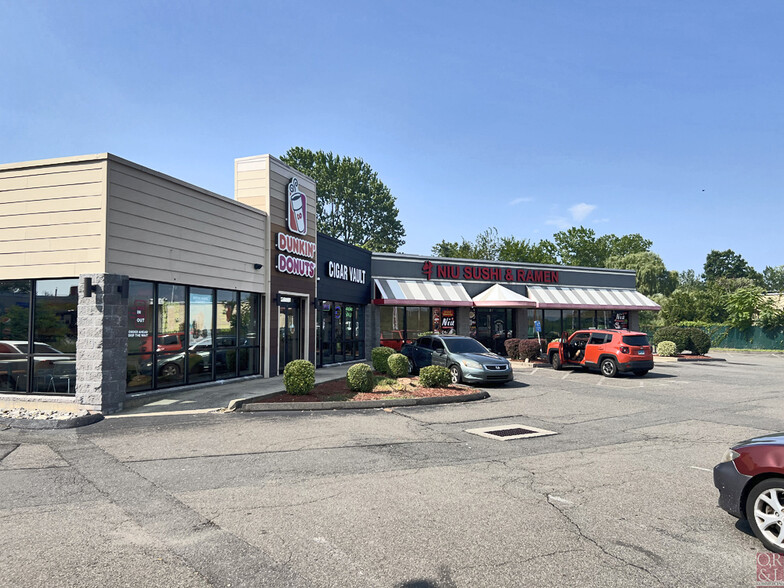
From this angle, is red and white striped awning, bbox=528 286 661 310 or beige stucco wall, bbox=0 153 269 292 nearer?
beige stucco wall, bbox=0 153 269 292

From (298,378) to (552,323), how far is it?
76.6 feet

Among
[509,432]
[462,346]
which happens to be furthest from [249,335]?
[509,432]

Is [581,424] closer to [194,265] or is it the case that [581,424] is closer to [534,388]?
[534,388]

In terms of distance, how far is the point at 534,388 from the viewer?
1678 cm

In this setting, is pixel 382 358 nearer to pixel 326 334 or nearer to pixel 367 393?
pixel 367 393

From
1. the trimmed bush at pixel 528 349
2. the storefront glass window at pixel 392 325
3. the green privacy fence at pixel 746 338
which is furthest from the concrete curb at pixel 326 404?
the green privacy fence at pixel 746 338

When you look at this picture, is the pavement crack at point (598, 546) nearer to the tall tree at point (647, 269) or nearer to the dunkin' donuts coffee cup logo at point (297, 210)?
the dunkin' donuts coffee cup logo at point (297, 210)

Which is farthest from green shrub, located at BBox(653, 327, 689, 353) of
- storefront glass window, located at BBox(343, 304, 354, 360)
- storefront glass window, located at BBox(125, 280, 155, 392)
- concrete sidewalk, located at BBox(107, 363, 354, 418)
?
storefront glass window, located at BBox(125, 280, 155, 392)

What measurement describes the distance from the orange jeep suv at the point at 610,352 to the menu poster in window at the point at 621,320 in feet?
50.8

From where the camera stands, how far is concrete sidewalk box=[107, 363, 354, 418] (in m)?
12.0

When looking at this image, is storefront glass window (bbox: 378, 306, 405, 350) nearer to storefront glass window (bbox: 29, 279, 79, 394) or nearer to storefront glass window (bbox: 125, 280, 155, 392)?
storefront glass window (bbox: 125, 280, 155, 392)

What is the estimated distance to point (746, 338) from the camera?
42.5 m

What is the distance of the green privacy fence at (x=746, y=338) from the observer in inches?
1612

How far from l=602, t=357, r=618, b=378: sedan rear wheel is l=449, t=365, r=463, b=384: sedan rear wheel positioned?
6638 mm
